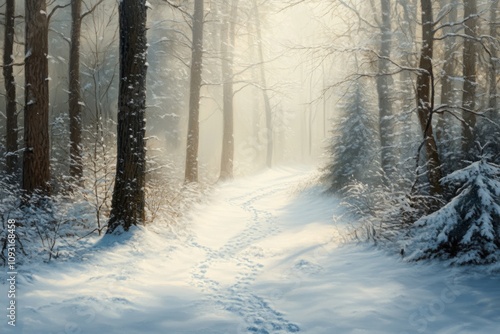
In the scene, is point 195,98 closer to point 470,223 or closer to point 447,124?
point 447,124

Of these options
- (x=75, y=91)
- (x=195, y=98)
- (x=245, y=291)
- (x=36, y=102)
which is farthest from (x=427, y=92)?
(x=75, y=91)

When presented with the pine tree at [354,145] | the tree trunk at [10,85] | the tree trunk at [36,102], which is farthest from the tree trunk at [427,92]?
the tree trunk at [10,85]

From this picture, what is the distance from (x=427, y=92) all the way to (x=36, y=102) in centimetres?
825

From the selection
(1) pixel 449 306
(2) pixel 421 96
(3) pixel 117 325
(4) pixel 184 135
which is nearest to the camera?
(3) pixel 117 325

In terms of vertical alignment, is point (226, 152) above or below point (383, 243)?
above

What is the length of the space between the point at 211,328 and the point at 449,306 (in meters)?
2.53

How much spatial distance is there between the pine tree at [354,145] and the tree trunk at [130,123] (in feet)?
25.6

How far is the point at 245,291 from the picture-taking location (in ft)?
16.2

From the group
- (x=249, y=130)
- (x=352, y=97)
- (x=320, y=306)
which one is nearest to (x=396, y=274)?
(x=320, y=306)

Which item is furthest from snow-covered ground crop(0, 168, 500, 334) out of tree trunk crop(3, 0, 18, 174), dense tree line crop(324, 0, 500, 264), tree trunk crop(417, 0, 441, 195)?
tree trunk crop(3, 0, 18, 174)

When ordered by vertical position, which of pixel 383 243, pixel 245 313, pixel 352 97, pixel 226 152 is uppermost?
pixel 352 97

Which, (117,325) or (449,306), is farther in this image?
(449,306)

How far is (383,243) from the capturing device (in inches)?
244

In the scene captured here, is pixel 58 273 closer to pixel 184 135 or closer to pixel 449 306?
pixel 449 306
